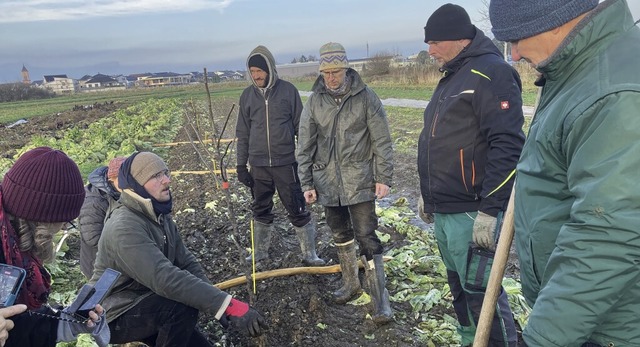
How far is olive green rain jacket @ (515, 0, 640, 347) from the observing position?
1275 mm

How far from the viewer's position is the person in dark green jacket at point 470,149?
9.04 ft

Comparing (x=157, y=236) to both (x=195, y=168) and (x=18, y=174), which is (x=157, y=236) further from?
(x=195, y=168)

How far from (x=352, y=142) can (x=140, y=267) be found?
1912mm

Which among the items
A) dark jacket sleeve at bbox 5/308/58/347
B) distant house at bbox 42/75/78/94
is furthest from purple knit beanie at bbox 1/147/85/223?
distant house at bbox 42/75/78/94

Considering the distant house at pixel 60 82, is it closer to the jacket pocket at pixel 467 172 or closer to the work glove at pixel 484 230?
the jacket pocket at pixel 467 172

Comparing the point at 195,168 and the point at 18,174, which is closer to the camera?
the point at 18,174

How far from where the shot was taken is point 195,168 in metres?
10.9

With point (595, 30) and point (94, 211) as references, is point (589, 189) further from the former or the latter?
point (94, 211)

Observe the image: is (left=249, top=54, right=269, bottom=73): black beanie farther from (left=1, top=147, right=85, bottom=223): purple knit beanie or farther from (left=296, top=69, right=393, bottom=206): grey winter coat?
(left=1, top=147, right=85, bottom=223): purple knit beanie

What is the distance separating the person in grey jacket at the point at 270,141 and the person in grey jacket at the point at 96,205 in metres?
1.56

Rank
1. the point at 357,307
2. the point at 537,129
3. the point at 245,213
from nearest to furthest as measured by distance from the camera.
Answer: the point at 537,129
the point at 357,307
the point at 245,213

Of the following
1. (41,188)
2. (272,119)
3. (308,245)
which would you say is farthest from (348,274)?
(41,188)

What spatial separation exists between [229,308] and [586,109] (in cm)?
228

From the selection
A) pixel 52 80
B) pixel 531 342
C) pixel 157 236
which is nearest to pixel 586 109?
pixel 531 342
